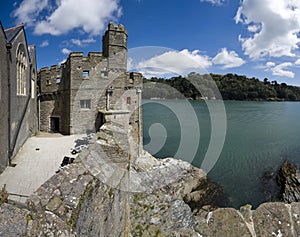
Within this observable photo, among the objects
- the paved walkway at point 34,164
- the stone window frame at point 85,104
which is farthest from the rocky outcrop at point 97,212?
the stone window frame at point 85,104

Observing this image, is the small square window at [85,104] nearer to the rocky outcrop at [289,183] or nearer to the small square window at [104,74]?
the small square window at [104,74]

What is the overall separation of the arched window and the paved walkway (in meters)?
2.81

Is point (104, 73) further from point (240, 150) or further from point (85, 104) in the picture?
point (240, 150)

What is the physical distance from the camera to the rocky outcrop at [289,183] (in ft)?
50.2

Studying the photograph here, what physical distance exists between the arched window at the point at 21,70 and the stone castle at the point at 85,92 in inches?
2.0

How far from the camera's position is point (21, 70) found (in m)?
10.3

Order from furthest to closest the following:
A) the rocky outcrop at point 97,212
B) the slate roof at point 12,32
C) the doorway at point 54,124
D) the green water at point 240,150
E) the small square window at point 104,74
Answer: the green water at point 240,150, the doorway at point 54,124, the small square window at point 104,74, the slate roof at point 12,32, the rocky outcrop at point 97,212

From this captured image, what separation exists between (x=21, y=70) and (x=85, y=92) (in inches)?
155

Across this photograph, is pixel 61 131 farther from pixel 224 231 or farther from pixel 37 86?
pixel 224 231

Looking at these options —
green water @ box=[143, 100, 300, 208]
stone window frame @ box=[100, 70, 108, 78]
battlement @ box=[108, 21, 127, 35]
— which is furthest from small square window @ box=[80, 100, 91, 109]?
green water @ box=[143, 100, 300, 208]

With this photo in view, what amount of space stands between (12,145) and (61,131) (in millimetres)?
5962

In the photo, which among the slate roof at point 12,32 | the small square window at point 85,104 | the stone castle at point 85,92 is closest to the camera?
the slate roof at point 12,32

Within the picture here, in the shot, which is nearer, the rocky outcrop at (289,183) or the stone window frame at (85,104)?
the stone window frame at (85,104)

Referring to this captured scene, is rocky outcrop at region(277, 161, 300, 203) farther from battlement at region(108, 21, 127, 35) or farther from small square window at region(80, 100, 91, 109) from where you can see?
battlement at region(108, 21, 127, 35)
